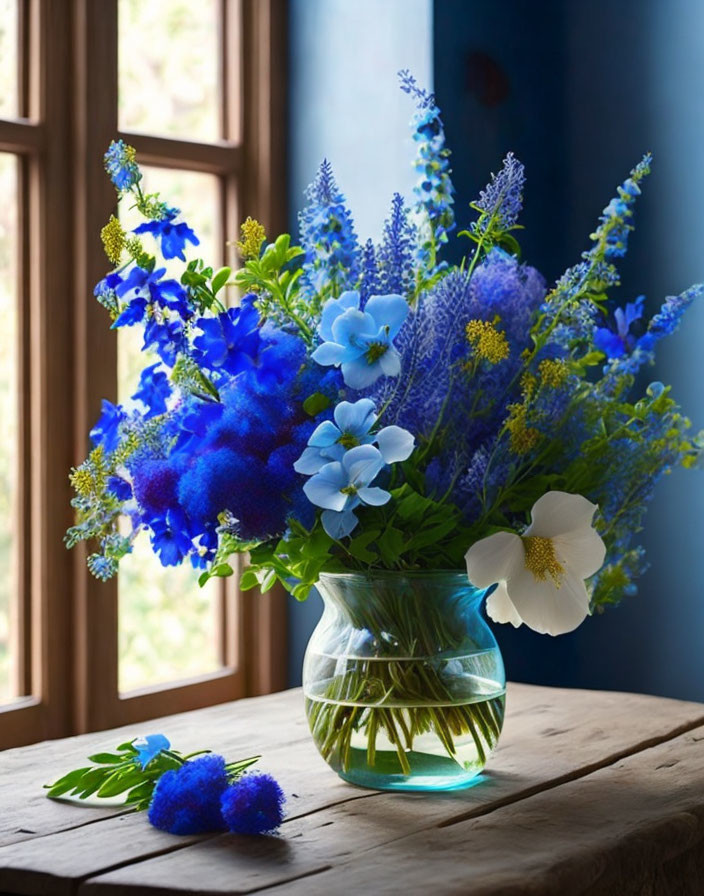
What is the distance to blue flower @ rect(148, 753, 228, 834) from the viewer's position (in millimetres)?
1231

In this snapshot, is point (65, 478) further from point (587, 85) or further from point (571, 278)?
point (587, 85)

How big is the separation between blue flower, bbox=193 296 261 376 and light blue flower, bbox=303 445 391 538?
5.5 inches

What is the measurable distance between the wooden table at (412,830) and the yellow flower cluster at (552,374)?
1.37 feet

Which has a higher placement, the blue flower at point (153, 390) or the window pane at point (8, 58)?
the window pane at point (8, 58)

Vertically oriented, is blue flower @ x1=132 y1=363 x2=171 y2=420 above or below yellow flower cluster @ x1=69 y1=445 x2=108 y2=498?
above

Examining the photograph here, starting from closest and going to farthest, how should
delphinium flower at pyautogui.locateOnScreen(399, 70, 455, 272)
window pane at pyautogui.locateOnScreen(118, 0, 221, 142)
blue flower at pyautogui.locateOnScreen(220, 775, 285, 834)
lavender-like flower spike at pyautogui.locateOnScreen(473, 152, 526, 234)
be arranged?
1. blue flower at pyautogui.locateOnScreen(220, 775, 285, 834)
2. lavender-like flower spike at pyautogui.locateOnScreen(473, 152, 526, 234)
3. delphinium flower at pyautogui.locateOnScreen(399, 70, 455, 272)
4. window pane at pyautogui.locateOnScreen(118, 0, 221, 142)

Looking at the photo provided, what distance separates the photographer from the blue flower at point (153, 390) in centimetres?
134

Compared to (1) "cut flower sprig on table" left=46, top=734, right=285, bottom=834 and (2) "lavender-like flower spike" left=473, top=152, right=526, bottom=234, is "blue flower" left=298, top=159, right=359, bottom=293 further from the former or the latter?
(1) "cut flower sprig on table" left=46, top=734, right=285, bottom=834

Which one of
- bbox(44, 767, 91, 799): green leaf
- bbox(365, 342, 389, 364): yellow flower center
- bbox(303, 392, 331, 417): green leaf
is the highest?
bbox(365, 342, 389, 364): yellow flower center

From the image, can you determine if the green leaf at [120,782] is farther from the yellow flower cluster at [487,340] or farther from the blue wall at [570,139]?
the blue wall at [570,139]

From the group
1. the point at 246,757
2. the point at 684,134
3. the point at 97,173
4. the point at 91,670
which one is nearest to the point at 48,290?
the point at 97,173

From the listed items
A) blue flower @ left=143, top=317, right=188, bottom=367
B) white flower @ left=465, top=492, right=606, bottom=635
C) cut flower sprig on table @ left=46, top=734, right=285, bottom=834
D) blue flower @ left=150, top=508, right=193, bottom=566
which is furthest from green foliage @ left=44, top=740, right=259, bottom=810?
blue flower @ left=143, top=317, right=188, bottom=367

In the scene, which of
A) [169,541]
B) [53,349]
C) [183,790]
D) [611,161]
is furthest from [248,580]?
[611,161]

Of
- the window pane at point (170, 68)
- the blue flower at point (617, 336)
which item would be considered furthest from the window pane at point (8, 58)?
the blue flower at point (617, 336)
